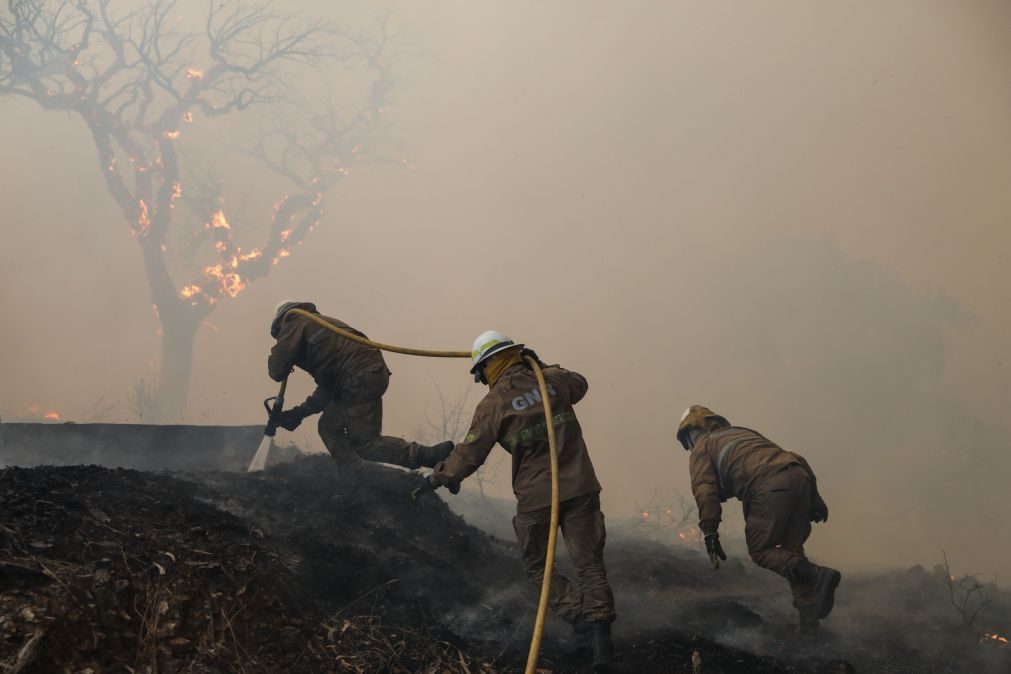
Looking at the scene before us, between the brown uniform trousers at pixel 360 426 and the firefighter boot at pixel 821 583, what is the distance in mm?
3073

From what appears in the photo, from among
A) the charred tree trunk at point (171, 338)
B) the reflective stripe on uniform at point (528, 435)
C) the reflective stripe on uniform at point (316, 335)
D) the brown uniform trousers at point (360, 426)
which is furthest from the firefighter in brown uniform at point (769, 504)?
the charred tree trunk at point (171, 338)

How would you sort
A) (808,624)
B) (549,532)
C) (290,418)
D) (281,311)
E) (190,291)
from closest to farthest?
(549,532)
(808,624)
(281,311)
(290,418)
(190,291)

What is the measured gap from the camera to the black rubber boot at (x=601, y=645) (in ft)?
12.1

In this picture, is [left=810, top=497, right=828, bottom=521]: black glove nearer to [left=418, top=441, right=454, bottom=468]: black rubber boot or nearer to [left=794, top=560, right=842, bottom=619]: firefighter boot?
[left=794, top=560, right=842, bottom=619]: firefighter boot

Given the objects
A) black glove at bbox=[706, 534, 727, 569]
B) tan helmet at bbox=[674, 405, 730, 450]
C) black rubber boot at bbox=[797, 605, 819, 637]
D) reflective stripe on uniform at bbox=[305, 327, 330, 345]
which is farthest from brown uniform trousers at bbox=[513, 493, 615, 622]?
reflective stripe on uniform at bbox=[305, 327, 330, 345]

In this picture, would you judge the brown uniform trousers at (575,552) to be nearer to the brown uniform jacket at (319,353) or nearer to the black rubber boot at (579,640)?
the black rubber boot at (579,640)

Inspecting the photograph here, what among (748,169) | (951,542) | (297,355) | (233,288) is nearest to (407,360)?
(233,288)

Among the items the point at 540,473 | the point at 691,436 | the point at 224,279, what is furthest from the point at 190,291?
the point at 540,473

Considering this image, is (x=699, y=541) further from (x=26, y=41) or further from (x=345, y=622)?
(x=26, y=41)

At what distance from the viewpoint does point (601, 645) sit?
12.2 ft

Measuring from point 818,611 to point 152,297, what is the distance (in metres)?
16.5

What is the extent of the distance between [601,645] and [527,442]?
116 cm

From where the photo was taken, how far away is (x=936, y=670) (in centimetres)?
473

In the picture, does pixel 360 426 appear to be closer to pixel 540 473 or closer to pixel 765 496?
pixel 540 473
